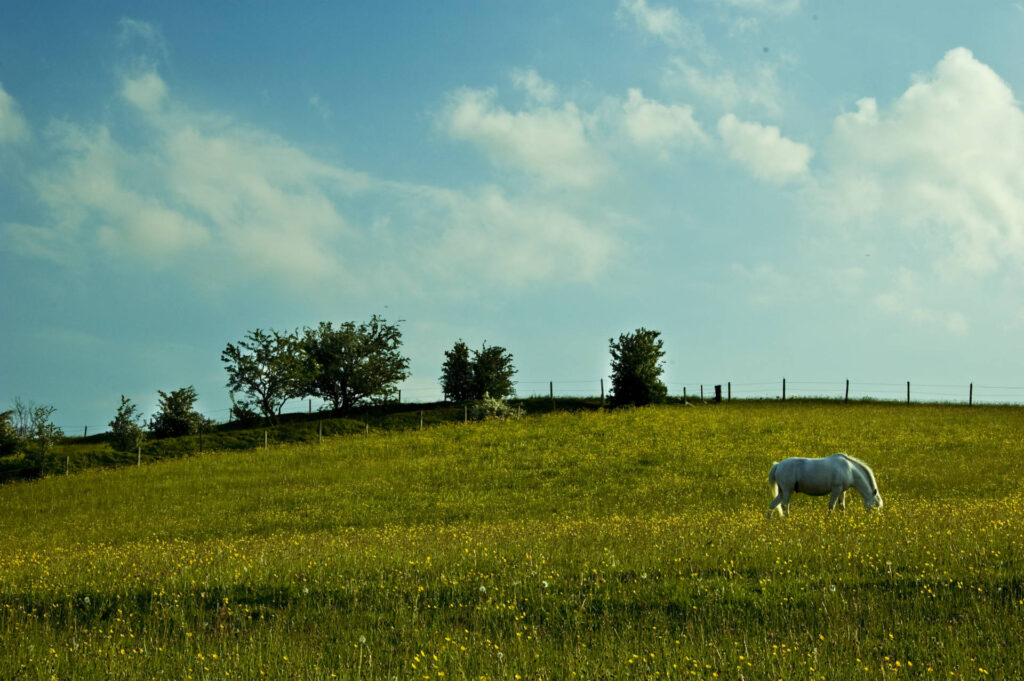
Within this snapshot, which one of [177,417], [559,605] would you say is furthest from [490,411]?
[559,605]

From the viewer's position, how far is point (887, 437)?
1746 inches

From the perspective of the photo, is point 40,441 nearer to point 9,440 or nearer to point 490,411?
point 9,440

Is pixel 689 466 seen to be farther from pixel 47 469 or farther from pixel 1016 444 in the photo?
pixel 47 469

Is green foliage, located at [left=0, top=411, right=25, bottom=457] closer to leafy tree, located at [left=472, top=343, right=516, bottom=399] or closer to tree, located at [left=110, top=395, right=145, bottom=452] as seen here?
tree, located at [left=110, top=395, right=145, bottom=452]

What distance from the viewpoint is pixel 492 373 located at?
70375mm

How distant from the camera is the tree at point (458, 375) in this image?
2813 inches

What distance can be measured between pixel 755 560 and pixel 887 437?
3729cm

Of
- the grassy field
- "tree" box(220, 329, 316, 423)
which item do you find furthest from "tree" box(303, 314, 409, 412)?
the grassy field

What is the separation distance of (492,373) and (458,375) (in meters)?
3.73

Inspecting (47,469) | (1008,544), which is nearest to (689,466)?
(1008,544)

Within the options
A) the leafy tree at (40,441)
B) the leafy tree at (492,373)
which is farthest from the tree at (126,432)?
the leafy tree at (492,373)

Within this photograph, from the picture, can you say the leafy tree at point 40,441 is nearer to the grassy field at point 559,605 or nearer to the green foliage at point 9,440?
the green foliage at point 9,440

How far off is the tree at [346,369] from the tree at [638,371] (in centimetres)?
2342

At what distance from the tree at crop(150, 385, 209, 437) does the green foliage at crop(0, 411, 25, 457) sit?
11534mm
